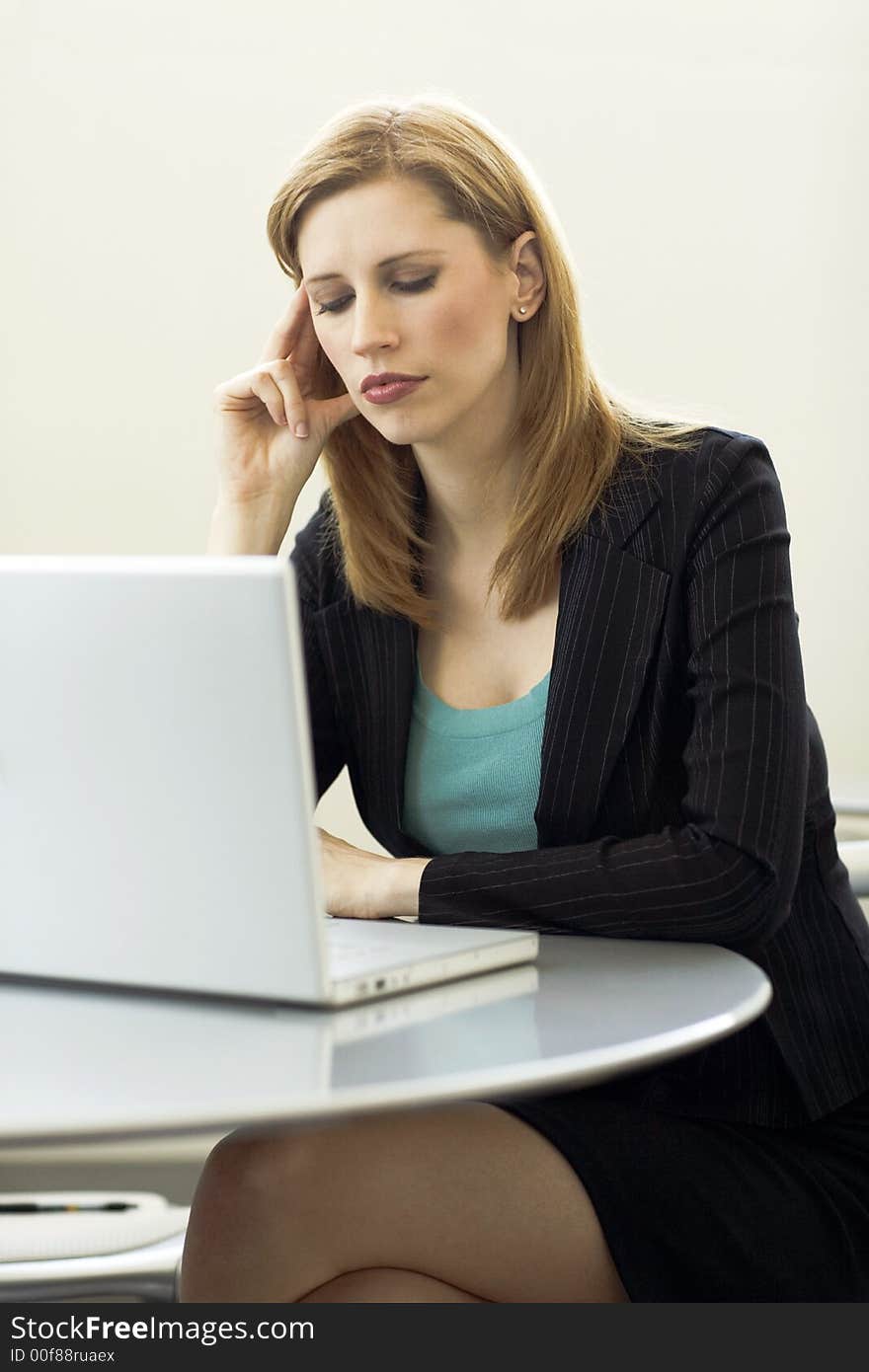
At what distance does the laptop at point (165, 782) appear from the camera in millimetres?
934

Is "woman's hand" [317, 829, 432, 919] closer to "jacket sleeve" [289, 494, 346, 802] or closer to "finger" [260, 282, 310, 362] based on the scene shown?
"jacket sleeve" [289, 494, 346, 802]

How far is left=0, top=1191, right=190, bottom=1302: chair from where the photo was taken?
1623 millimetres

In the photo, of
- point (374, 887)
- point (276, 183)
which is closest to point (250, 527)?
point (374, 887)

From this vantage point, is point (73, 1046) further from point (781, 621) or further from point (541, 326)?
point (541, 326)

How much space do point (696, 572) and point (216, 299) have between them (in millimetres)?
1813

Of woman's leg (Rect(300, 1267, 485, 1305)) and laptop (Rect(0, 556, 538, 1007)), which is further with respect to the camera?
woman's leg (Rect(300, 1267, 485, 1305))

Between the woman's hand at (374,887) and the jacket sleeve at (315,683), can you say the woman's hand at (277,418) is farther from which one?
the woman's hand at (374,887)

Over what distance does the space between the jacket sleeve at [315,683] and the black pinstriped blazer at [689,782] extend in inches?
2.3

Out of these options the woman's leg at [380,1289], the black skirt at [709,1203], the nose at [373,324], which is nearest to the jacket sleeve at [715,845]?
the black skirt at [709,1203]

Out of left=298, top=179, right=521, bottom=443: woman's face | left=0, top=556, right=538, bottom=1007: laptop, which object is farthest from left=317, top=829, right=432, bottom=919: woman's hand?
left=298, top=179, right=521, bottom=443: woman's face

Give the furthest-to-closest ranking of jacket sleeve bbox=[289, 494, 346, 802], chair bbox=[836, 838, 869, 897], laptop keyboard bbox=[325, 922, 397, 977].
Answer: chair bbox=[836, 838, 869, 897] → jacket sleeve bbox=[289, 494, 346, 802] → laptop keyboard bbox=[325, 922, 397, 977]

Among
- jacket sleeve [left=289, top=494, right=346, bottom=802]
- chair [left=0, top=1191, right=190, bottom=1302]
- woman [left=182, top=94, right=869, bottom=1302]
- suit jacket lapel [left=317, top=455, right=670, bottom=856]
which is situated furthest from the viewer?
jacket sleeve [left=289, top=494, right=346, bottom=802]

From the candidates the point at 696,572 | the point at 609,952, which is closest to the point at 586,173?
the point at 696,572

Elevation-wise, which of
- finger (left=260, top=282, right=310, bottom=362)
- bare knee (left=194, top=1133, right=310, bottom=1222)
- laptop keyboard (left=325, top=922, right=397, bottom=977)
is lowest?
bare knee (left=194, top=1133, right=310, bottom=1222)
